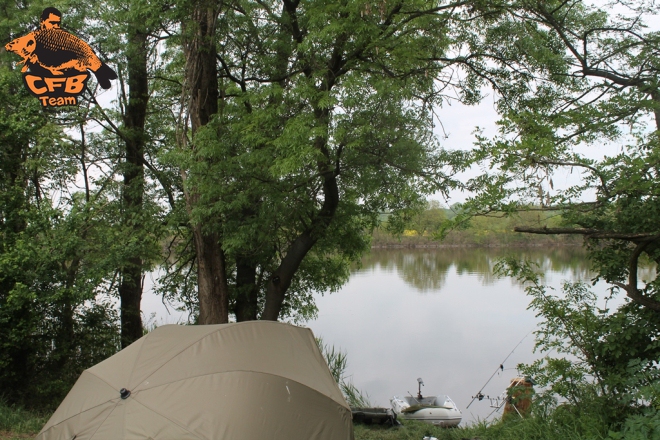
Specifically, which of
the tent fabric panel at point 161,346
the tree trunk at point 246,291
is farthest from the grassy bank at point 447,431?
→ the tree trunk at point 246,291

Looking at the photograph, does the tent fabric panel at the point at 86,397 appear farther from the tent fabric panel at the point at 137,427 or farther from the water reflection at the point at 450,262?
the water reflection at the point at 450,262

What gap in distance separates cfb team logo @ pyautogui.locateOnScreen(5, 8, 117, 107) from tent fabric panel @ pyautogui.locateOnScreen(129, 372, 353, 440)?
6124 millimetres

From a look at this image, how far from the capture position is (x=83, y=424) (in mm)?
3770

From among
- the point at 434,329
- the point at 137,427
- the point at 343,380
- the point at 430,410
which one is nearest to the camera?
the point at 137,427

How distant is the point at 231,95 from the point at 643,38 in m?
5.83

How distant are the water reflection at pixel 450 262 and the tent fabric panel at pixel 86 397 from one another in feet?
47.8

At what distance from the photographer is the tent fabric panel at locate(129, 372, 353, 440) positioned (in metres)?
3.65

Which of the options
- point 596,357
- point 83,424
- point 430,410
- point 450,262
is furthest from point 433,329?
point 450,262

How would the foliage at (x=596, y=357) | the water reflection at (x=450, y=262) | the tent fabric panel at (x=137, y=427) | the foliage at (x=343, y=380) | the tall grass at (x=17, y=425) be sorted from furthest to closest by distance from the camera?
the water reflection at (x=450, y=262) < the foliage at (x=343, y=380) < the tall grass at (x=17, y=425) < the foliage at (x=596, y=357) < the tent fabric panel at (x=137, y=427)

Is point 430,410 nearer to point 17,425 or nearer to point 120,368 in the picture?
point 17,425

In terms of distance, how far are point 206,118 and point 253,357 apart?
5.08 metres

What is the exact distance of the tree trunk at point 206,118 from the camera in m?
8.11

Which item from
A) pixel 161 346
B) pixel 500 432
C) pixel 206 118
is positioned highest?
pixel 206 118

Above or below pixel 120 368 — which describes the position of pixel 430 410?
below
